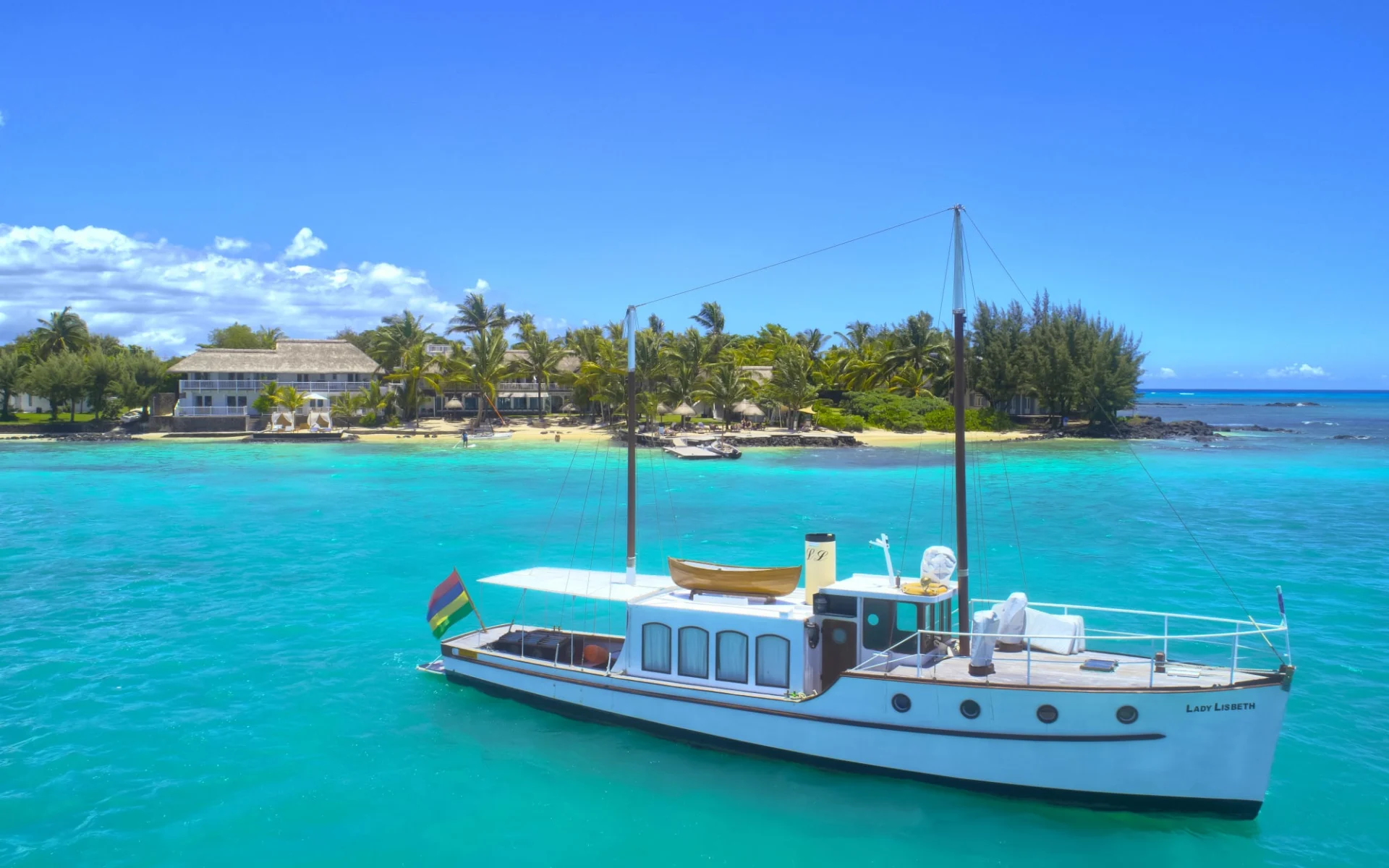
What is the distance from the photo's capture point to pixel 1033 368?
85062 mm

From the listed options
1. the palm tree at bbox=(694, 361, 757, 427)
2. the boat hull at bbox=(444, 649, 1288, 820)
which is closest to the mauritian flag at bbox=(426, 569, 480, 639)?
the boat hull at bbox=(444, 649, 1288, 820)

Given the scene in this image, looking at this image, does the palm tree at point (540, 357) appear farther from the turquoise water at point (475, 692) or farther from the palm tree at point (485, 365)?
the turquoise water at point (475, 692)

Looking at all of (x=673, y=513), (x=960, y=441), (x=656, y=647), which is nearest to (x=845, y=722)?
(x=656, y=647)

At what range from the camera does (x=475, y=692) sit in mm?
19094

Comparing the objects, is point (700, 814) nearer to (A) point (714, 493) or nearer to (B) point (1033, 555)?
(B) point (1033, 555)

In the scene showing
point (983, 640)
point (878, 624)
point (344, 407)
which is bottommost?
point (983, 640)

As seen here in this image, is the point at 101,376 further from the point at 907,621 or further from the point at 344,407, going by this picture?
the point at 907,621

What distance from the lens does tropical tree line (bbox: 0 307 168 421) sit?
3268 inches

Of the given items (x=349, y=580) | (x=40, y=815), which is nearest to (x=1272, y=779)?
(x=40, y=815)

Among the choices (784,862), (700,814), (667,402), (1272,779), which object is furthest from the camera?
(667,402)

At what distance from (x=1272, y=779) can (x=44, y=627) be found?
2781cm

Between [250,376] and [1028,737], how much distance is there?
279 ft

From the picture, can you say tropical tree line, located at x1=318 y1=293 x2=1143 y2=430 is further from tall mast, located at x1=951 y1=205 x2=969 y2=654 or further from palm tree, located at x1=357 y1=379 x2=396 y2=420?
tall mast, located at x1=951 y1=205 x2=969 y2=654

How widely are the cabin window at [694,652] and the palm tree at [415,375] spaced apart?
73.3m
